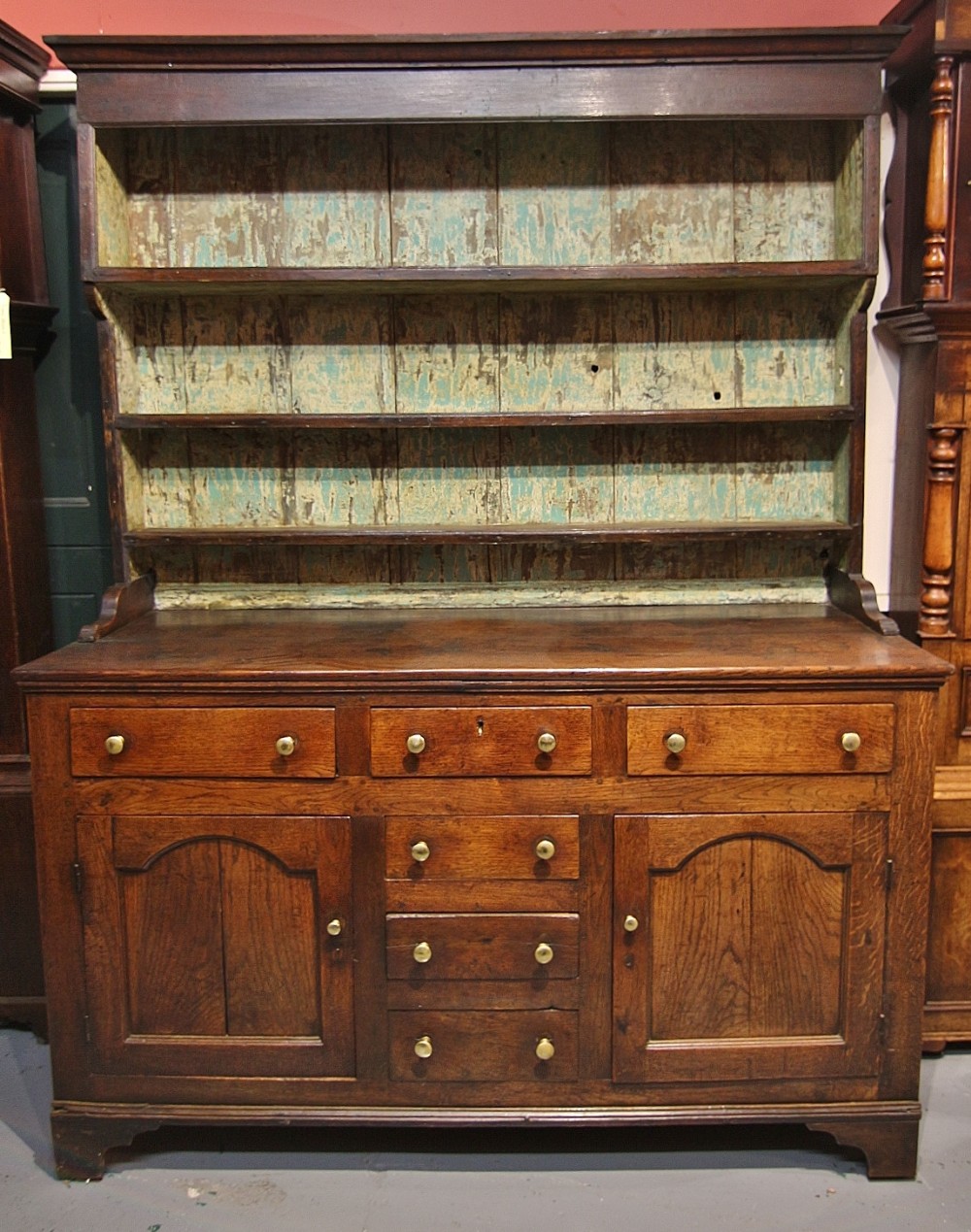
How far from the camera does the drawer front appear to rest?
7.37ft

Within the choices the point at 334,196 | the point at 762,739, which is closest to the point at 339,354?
the point at 334,196

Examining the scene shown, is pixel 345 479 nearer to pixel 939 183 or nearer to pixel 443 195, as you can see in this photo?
pixel 443 195

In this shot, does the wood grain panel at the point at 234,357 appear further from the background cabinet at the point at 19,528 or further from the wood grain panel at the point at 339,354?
the background cabinet at the point at 19,528

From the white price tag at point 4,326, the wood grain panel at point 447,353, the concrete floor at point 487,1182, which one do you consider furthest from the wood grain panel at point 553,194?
the concrete floor at point 487,1182

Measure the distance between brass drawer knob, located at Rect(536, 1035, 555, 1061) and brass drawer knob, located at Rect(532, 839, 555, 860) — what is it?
14.5 inches

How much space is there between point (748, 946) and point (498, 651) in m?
0.76

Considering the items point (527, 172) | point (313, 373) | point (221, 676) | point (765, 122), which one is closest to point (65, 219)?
point (313, 373)

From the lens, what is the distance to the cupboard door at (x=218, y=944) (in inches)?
88.4

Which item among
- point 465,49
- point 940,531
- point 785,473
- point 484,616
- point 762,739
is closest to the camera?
point 762,739

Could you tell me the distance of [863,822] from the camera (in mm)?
2217

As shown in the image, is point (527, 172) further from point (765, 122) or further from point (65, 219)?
point (65, 219)

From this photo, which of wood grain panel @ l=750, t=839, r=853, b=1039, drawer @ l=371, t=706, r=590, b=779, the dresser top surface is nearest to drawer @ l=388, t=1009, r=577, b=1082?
wood grain panel @ l=750, t=839, r=853, b=1039

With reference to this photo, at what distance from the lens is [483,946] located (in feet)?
7.38

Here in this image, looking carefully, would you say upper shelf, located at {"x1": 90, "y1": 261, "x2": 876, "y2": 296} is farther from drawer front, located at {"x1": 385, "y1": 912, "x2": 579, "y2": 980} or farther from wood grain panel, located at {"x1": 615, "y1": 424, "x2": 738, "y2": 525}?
drawer front, located at {"x1": 385, "y1": 912, "x2": 579, "y2": 980}
